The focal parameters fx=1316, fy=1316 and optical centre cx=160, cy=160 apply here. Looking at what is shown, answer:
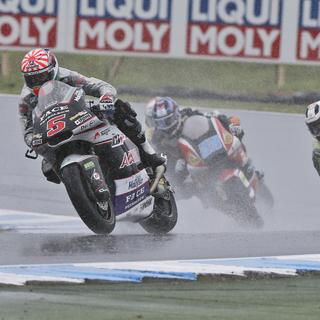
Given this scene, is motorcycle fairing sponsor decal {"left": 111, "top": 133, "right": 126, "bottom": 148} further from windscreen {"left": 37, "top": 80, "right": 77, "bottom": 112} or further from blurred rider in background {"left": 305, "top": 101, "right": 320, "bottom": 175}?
blurred rider in background {"left": 305, "top": 101, "right": 320, "bottom": 175}

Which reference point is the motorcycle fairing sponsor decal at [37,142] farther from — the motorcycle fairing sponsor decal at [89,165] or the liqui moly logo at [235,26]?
the liqui moly logo at [235,26]

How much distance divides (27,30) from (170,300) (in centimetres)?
922

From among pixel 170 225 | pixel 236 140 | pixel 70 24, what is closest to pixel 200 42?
pixel 70 24

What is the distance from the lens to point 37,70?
384 inches

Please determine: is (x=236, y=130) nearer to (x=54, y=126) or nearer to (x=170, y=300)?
(x=54, y=126)

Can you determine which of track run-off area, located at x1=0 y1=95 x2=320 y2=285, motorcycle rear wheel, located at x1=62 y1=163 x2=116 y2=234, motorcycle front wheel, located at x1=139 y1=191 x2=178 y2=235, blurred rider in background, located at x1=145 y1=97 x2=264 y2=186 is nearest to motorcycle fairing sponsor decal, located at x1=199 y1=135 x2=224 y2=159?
blurred rider in background, located at x1=145 y1=97 x2=264 y2=186

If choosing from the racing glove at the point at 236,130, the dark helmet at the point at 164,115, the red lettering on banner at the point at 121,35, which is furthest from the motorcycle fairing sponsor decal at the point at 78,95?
the red lettering on banner at the point at 121,35

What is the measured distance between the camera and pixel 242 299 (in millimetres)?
6977

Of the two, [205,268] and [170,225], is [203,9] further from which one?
[205,268]

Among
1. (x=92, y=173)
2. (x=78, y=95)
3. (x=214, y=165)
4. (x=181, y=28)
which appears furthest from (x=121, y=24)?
(x=92, y=173)

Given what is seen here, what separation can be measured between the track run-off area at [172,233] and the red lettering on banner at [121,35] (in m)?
0.96

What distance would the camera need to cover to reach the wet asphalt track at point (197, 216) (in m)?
8.56

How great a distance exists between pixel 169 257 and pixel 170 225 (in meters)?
2.17

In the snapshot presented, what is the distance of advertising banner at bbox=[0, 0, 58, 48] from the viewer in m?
15.6
